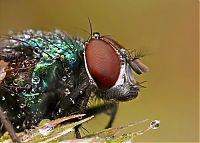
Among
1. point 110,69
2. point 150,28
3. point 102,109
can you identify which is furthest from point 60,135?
point 150,28

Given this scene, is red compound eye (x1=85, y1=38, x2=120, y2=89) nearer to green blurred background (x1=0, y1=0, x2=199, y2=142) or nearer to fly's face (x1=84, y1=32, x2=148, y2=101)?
fly's face (x1=84, y1=32, x2=148, y2=101)

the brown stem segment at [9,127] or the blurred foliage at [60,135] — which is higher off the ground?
the brown stem segment at [9,127]

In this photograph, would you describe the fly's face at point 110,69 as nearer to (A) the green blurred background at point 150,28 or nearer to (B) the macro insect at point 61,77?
(B) the macro insect at point 61,77

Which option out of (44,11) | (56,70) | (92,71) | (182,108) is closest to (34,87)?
(56,70)

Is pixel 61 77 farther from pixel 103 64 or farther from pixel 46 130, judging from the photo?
pixel 46 130

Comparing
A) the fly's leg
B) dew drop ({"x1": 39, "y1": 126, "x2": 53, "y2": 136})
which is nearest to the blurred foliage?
dew drop ({"x1": 39, "y1": 126, "x2": 53, "y2": 136})

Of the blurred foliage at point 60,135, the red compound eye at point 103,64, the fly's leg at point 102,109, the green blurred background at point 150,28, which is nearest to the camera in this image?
the blurred foliage at point 60,135

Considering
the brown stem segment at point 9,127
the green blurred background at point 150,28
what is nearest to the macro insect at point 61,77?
the brown stem segment at point 9,127
